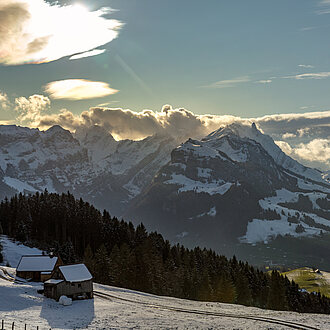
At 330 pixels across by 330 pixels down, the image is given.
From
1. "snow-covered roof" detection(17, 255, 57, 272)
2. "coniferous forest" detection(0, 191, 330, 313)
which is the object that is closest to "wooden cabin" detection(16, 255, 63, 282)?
"snow-covered roof" detection(17, 255, 57, 272)

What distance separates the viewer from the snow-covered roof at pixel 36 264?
104 metres

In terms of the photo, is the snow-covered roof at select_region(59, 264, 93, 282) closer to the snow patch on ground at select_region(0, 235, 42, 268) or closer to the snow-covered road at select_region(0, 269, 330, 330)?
the snow-covered road at select_region(0, 269, 330, 330)

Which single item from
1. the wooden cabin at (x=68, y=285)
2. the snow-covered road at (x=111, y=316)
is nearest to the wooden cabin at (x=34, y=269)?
the wooden cabin at (x=68, y=285)

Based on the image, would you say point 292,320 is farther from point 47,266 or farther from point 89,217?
point 89,217

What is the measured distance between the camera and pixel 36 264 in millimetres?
105250

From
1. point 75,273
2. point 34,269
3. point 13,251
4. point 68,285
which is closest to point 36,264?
point 34,269

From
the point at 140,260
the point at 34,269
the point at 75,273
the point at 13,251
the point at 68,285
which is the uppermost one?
the point at 75,273

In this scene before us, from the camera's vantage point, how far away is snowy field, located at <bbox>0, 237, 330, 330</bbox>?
189 feet

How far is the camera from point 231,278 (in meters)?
138

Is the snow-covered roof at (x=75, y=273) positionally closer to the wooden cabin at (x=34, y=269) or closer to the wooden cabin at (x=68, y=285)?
the wooden cabin at (x=68, y=285)

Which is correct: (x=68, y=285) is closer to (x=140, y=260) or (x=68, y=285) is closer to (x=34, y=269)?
(x=34, y=269)

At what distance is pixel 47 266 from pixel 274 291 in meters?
68.5

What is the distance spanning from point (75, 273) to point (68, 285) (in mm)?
3884

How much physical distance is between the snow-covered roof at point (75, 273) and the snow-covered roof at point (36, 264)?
1891 centimetres
